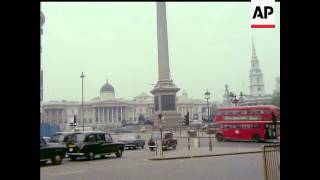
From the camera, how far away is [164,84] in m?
66.5

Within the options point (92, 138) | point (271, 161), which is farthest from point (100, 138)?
point (271, 161)

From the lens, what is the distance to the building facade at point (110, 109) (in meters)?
101

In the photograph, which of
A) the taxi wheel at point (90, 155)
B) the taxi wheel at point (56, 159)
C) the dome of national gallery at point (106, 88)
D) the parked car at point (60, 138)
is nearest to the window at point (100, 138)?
the taxi wheel at point (90, 155)

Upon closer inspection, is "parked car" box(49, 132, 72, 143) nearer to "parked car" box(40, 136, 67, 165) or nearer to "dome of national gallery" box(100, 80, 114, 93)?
"parked car" box(40, 136, 67, 165)

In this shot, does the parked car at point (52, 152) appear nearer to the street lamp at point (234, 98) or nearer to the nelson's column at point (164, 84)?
the street lamp at point (234, 98)

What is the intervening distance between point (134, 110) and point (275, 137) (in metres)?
84.6
